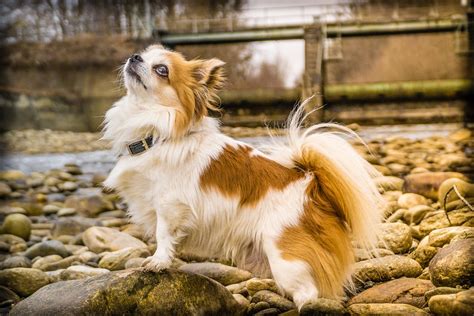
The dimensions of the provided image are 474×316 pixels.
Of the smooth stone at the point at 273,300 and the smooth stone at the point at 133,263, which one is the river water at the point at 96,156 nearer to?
the smooth stone at the point at 133,263

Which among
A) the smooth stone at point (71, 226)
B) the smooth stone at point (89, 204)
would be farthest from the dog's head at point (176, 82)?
the smooth stone at point (89, 204)

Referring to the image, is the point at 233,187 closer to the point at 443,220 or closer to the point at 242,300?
the point at 242,300

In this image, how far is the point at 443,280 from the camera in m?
1.87

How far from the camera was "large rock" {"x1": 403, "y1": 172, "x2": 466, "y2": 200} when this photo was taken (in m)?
2.78

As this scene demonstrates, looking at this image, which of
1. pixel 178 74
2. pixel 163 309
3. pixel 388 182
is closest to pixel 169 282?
pixel 163 309

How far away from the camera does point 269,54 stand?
339cm

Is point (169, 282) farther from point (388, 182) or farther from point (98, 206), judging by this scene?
point (98, 206)

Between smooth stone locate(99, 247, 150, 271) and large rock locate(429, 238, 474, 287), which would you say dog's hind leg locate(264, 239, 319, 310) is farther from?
smooth stone locate(99, 247, 150, 271)

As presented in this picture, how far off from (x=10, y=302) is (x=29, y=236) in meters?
0.86

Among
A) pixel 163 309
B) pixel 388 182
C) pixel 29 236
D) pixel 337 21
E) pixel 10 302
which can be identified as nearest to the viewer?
pixel 163 309

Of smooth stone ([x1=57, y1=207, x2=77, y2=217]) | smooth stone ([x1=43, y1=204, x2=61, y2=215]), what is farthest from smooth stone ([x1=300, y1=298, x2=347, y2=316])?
smooth stone ([x1=43, y1=204, x2=61, y2=215])

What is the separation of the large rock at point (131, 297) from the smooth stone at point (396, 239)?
0.80m

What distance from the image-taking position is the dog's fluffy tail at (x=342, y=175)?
1833 mm

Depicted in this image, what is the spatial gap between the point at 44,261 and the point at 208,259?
32.7 inches
